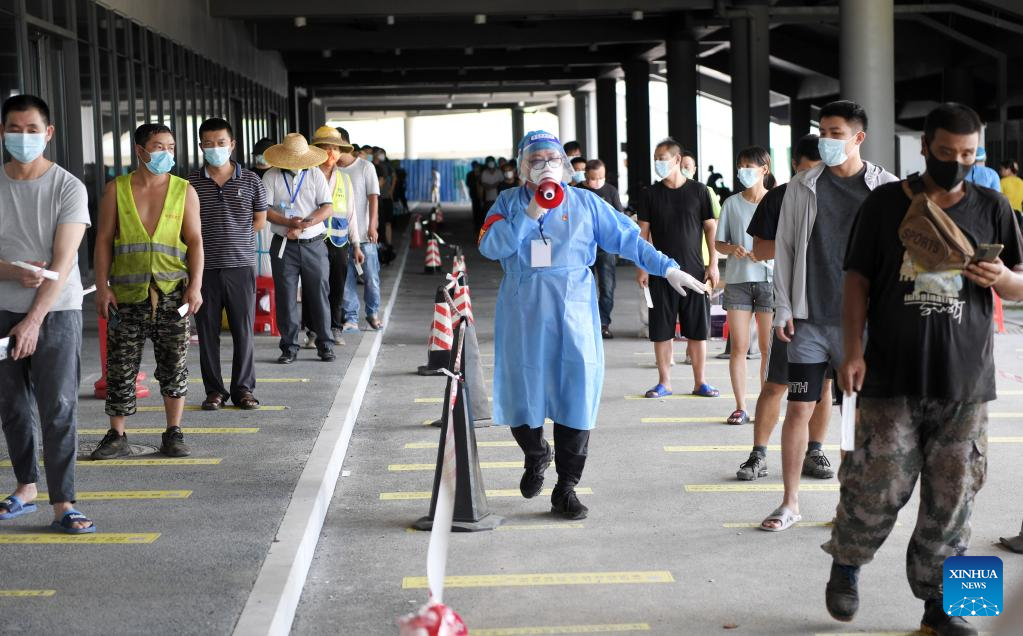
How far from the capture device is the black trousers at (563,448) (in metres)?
6.64

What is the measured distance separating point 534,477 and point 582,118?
186 feet

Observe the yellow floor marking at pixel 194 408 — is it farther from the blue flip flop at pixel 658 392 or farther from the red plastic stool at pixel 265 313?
the red plastic stool at pixel 265 313

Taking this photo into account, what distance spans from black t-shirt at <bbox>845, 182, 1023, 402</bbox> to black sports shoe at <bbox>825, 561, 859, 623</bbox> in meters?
0.66

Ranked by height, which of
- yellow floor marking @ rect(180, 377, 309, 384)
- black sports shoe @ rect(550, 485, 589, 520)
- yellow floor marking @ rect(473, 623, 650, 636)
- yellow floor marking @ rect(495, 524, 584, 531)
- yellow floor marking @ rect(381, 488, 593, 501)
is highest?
yellow floor marking @ rect(180, 377, 309, 384)

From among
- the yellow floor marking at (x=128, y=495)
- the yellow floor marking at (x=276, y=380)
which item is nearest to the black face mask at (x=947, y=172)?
the yellow floor marking at (x=128, y=495)

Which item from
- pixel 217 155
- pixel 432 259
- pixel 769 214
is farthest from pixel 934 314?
pixel 432 259

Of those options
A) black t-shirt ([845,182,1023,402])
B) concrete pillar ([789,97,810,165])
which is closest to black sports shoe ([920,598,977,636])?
black t-shirt ([845,182,1023,402])

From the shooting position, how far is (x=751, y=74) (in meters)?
26.4

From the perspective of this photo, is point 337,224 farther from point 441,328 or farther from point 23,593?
point 23,593

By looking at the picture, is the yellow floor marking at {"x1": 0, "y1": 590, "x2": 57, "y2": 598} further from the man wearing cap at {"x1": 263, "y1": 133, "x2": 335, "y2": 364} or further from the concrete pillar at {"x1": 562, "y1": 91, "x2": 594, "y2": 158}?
the concrete pillar at {"x1": 562, "y1": 91, "x2": 594, "y2": 158}

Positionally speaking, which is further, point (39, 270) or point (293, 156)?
point (293, 156)

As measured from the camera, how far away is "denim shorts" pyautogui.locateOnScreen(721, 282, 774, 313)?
8961 mm

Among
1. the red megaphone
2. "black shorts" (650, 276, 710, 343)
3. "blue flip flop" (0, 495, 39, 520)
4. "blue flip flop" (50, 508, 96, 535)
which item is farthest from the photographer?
"black shorts" (650, 276, 710, 343)

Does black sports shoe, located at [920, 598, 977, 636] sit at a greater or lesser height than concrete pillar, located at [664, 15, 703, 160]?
lesser
